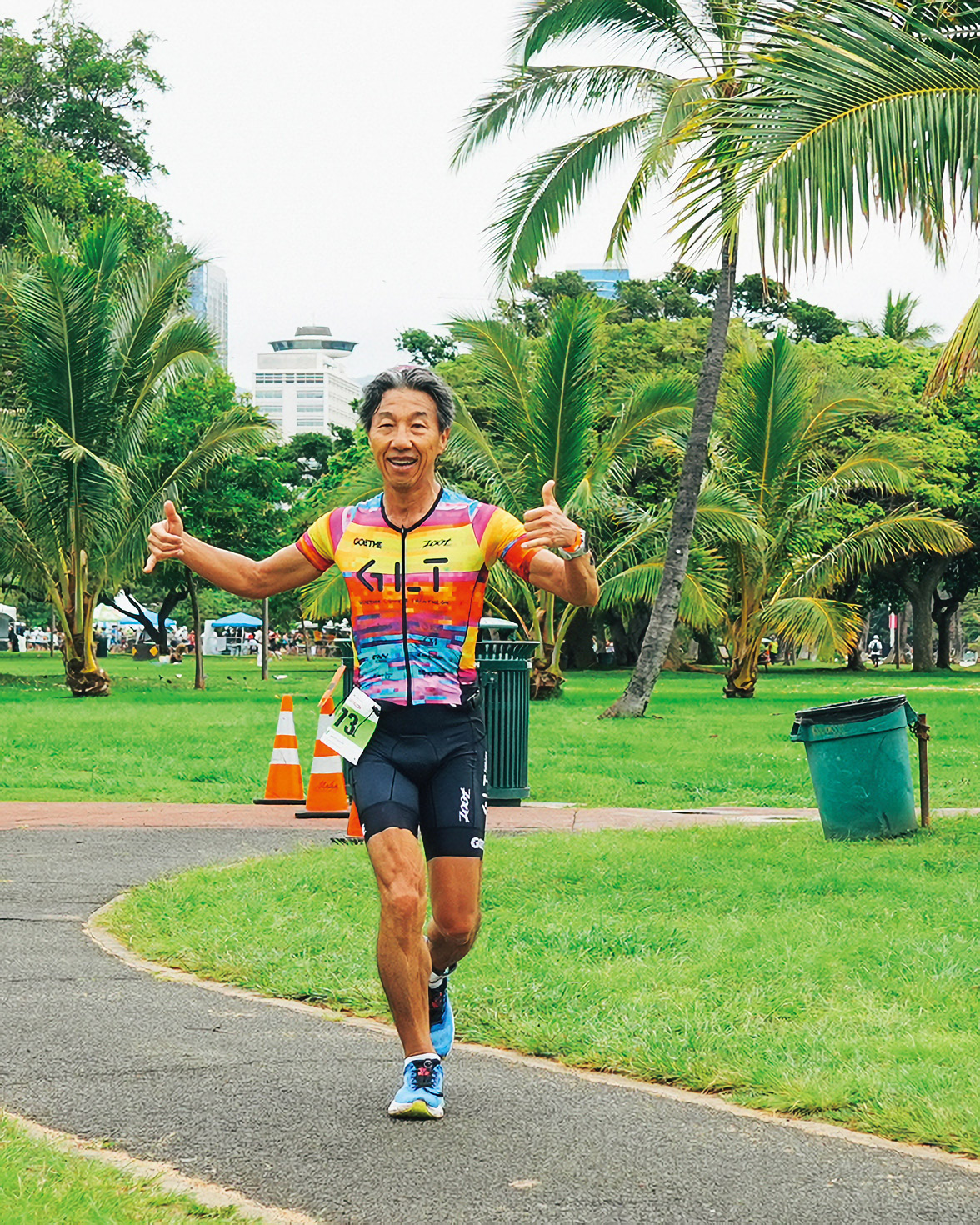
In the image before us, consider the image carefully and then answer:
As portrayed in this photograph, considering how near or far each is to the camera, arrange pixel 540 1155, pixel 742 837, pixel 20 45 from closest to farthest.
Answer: pixel 540 1155 → pixel 742 837 → pixel 20 45

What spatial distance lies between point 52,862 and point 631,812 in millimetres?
4741

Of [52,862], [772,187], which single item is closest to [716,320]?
[772,187]

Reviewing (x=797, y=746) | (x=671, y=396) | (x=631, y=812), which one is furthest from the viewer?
(x=671, y=396)

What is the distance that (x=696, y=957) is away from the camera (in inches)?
247

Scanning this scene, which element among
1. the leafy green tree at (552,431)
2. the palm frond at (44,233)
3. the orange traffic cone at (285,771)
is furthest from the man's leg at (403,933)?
the palm frond at (44,233)

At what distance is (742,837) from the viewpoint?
994 cm

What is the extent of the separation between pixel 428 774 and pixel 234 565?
0.98 meters

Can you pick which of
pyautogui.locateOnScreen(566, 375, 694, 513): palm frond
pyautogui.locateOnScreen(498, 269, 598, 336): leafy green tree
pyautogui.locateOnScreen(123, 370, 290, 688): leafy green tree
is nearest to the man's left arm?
pyautogui.locateOnScreen(566, 375, 694, 513): palm frond

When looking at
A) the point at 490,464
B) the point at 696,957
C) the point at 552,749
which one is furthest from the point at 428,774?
the point at 490,464

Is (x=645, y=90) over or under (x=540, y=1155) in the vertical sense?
over

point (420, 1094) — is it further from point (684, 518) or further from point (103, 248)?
point (103, 248)

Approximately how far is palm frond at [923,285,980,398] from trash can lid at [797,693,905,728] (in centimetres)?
278

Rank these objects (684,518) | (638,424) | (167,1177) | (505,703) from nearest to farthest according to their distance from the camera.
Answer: (167,1177) → (505,703) → (684,518) → (638,424)

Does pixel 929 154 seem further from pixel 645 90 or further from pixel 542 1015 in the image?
pixel 645 90
